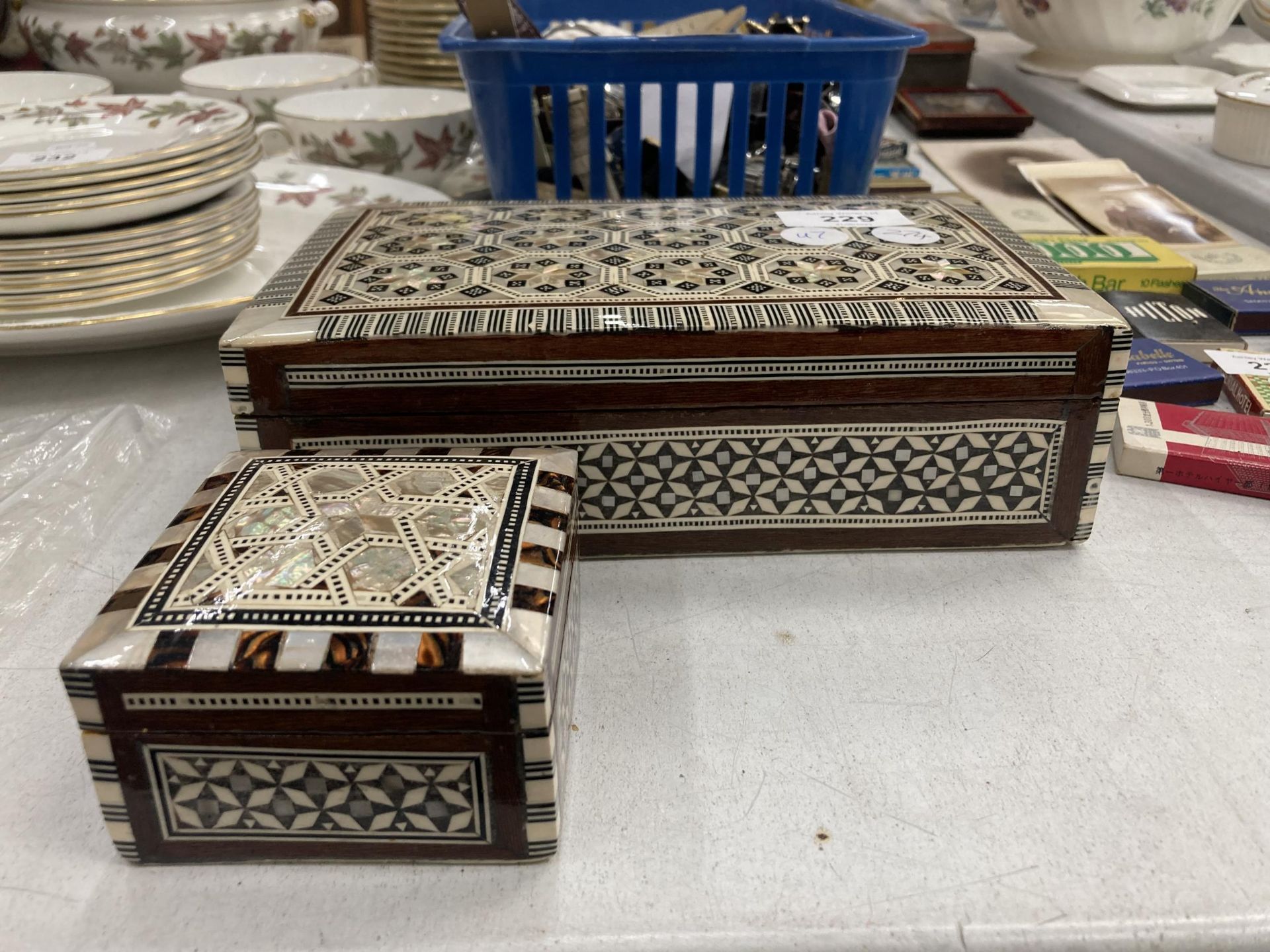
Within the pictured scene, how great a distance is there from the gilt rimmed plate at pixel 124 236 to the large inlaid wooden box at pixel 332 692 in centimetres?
39

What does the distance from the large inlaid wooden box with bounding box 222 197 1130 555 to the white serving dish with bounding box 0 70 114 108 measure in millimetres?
784

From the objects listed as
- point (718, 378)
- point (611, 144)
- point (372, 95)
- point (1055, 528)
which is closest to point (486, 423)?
point (718, 378)

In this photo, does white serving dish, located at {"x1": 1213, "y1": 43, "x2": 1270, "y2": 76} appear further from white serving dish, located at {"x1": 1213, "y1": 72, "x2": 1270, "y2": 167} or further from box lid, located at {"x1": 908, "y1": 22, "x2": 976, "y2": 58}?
box lid, located at {"x1": 908, "y1": 22, "x2": 976, "y2": 58}

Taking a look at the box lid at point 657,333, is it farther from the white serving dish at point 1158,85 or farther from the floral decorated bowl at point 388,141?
the white serving dish at point 1158,85

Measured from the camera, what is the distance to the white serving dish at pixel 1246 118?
49.4 inches

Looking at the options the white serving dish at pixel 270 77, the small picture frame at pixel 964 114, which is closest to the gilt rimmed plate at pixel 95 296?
the white serving dish at pixel 270 77

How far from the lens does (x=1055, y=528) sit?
68cm

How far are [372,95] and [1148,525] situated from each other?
3.58ft

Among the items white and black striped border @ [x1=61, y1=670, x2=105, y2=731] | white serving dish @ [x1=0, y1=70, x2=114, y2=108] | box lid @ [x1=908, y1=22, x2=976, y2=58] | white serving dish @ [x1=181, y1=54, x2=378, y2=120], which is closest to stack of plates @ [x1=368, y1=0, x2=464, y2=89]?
white serving dish @ [x1=181, y1=54, x2=378, y2=120]

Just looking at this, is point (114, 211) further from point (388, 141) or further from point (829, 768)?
point (829, 768)

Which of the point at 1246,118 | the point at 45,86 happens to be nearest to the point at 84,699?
the point at 45,86

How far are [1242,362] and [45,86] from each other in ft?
4.49

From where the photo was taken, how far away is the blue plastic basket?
90 centimetres

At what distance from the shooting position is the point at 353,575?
464 mm
